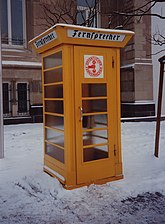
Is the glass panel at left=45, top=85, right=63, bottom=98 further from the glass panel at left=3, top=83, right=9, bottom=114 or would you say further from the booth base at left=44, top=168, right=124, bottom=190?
the glass panel at left=3, top=83, right=9, bottom=114

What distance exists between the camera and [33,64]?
13000mm

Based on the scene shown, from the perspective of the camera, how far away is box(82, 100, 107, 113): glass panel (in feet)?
15.2

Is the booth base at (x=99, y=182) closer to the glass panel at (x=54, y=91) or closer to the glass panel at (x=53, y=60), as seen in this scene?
the glass panel at (x=54, y=91)

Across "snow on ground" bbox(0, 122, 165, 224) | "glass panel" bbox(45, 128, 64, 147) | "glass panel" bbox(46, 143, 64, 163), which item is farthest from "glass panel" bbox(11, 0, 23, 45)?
"glass panel" bbox(46, 143, 64, 163)

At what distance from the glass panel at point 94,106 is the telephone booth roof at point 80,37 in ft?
2.86

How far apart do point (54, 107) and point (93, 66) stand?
96 cm

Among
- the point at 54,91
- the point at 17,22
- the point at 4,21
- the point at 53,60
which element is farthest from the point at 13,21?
the point at 54,91

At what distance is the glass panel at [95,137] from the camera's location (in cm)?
470

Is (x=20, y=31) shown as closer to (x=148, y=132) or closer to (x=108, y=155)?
(x=148, y=132)

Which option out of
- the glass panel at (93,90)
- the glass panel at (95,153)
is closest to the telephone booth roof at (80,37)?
the glass panel at (93,90)

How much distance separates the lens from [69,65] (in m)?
4.37

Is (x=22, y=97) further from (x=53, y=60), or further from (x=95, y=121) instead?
(x=95, y=121)

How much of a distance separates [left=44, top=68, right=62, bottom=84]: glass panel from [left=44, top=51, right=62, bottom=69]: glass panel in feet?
0.33

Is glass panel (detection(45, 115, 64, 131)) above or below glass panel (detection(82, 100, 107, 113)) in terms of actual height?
below
